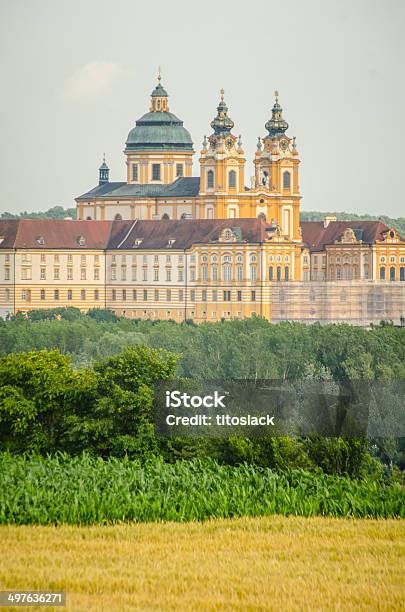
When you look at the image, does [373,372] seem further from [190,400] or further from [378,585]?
[378,585]

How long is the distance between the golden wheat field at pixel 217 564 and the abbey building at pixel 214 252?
70236 mm

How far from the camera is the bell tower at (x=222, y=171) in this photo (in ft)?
318

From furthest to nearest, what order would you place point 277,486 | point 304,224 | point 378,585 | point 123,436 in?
point 304,224 < point 123,436 < point 277,486 < point 378,585

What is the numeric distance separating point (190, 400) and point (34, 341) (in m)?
39.6

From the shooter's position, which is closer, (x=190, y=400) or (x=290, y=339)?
(x=190, y=400)

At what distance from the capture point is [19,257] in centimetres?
9594

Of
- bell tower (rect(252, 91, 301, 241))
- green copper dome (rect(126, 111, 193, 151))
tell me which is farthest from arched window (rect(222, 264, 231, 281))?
green copper dome (rect(126, 111, 193, 151))

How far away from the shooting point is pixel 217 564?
18844 millimetres

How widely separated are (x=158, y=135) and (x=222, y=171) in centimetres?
750

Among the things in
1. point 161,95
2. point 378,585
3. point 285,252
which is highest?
point 161,95

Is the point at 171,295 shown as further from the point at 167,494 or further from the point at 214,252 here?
the point at 167,494

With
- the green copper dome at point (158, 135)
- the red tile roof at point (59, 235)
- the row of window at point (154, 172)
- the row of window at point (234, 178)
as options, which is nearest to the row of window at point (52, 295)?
the red tile roof at point (59, 235)

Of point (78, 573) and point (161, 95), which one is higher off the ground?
point (161, 95)

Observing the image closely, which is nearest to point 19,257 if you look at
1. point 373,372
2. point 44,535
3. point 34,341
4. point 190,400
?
point 34,341
